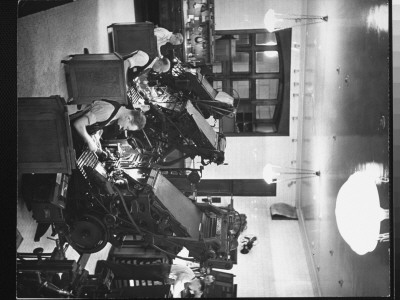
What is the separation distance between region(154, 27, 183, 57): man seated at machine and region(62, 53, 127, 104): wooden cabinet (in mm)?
655

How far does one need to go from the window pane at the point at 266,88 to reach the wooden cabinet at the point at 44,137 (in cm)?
211

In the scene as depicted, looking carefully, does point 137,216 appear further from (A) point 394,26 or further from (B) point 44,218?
(A) point 394,26

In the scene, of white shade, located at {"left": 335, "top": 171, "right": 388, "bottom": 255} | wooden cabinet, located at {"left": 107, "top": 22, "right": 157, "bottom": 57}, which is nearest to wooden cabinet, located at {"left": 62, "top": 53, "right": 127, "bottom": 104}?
wooden cabinet, located at {"left": 107, "top": 22, "right": 157, "bottom": 57}

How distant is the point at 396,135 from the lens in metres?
4.06

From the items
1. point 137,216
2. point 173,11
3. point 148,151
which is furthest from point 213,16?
point 137,216

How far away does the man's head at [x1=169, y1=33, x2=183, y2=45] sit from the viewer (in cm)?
549

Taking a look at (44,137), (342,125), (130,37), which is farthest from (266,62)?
(44,137)

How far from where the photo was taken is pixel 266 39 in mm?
5094

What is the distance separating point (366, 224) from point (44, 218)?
291 centimetres

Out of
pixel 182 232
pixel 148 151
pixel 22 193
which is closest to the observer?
pixel 22 193

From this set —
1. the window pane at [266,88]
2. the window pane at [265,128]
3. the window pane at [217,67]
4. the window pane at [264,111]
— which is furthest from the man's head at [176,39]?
the window pane at [265,128]

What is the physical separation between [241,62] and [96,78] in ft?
5.07

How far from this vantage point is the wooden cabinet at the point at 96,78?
5.00 metres

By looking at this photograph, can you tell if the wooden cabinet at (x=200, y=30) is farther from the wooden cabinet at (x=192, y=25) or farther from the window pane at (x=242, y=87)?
the window pane at (x=242, y=87)
